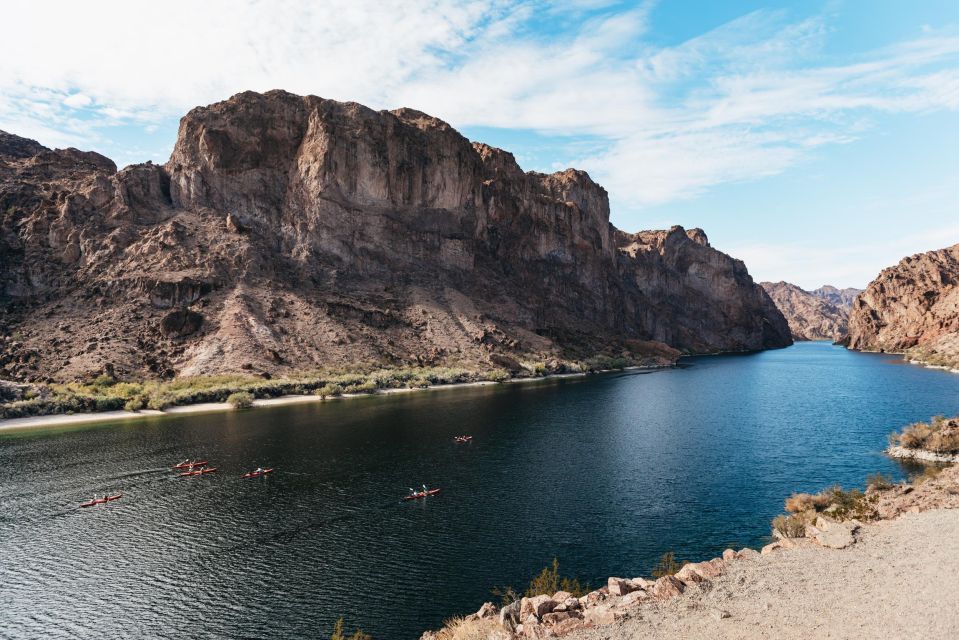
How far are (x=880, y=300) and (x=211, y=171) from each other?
208616 millimetres

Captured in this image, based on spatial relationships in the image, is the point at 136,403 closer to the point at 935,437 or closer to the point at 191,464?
the point at 191,464

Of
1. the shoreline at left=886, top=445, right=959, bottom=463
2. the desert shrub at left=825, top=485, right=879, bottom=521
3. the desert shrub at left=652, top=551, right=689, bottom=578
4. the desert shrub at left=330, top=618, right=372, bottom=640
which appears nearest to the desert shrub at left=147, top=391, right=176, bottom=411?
the desert shrub at left=330, top=618, right=372, bottom=640

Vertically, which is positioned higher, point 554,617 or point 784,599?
point 784,599

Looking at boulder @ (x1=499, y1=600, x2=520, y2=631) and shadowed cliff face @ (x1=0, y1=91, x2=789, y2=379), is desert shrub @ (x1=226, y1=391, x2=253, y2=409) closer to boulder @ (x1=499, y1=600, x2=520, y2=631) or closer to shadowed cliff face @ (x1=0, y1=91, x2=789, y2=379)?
shadowed cliff face @ (x1=0, y1=91, x2=789, y2=379)

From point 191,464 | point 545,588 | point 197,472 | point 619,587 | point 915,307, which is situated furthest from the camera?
point 915,307

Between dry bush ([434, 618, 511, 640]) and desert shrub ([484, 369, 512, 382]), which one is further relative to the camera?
desert shrub ([484, 369, 512, 382])

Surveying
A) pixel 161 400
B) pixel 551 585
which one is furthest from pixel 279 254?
pixel 551 585

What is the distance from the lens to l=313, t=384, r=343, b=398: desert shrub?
82.1 m

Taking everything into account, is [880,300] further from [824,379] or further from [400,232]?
[400,232]

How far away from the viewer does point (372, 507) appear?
107 ft

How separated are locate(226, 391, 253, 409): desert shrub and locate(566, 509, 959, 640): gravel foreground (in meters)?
67.8

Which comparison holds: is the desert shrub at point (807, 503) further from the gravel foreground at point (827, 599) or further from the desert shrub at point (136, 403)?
the desert shrub at point (136, 403)

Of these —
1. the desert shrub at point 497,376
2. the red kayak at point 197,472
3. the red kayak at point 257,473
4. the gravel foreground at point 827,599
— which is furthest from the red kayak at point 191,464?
the desert shrub at point 497,376

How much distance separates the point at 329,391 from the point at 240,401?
44.0 ft
